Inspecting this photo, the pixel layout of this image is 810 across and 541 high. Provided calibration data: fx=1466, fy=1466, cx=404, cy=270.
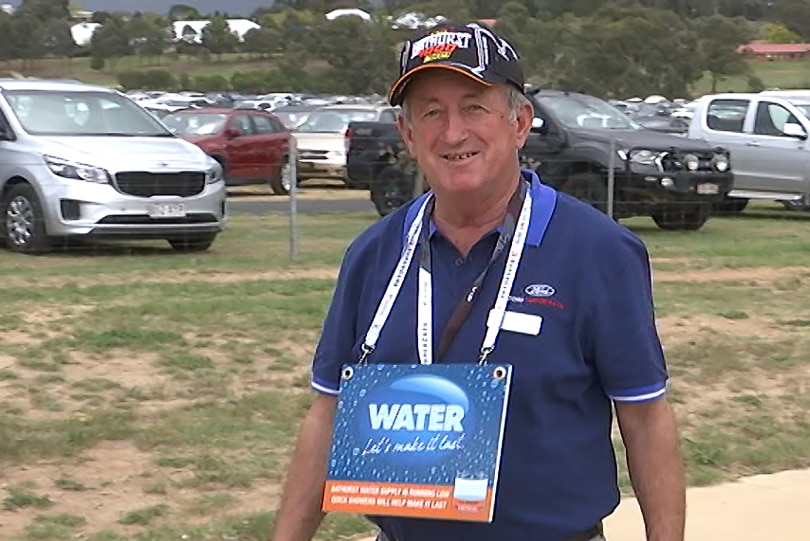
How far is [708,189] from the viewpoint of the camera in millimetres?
16938

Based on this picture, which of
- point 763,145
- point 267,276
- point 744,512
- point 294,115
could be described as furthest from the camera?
point 294,115

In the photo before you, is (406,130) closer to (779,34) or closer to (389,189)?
(389,189)

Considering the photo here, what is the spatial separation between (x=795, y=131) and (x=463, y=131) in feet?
56.3

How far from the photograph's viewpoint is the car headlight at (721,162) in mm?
17125

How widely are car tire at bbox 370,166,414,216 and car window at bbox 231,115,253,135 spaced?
6.75m

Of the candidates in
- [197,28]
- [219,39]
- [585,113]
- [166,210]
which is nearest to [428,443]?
[166,210]

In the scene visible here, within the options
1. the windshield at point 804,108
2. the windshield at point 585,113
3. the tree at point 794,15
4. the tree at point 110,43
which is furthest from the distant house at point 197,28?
the windshield at point 585,113

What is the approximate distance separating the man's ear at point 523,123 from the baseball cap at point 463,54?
0.08 metres

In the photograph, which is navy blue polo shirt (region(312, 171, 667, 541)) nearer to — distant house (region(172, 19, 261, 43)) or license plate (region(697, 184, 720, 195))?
license plate (region(697, 184, 720, 195))

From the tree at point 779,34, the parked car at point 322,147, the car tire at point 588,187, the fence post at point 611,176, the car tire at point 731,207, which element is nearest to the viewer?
the fence post at point 611,176

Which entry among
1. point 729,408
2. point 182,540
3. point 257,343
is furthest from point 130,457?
point 729,408

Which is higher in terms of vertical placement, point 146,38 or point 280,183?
point 280,183

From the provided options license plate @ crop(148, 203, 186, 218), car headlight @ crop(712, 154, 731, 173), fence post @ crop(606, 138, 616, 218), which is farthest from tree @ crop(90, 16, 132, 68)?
license plate @ crop(148, 203, 186, 218)

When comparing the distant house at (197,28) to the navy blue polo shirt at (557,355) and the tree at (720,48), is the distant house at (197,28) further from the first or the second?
the navy blue polo shirt at (557,355)
